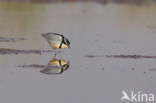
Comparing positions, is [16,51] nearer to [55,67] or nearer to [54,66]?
[54,66]

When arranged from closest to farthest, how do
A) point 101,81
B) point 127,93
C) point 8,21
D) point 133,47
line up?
point 127,93 < point 101,81 < point 133,47 < point 8,21

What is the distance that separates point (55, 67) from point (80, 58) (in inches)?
82.6

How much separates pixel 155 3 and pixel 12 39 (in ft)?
91.9

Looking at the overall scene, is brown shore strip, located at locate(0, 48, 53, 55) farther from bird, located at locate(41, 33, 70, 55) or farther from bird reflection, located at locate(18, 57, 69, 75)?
bird reflection, located at locate(18, 57, 69, 75)

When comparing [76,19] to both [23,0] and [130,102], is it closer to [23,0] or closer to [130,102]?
[23,0]

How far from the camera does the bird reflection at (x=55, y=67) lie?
16.9m

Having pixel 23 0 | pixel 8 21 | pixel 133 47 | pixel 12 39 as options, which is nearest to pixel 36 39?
pixel 12 39

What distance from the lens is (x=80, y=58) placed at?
64.5 feet

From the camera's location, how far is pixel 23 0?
45375 mm

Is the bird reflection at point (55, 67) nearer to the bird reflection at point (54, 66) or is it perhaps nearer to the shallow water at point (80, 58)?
the bird reflection at point (54, 66)

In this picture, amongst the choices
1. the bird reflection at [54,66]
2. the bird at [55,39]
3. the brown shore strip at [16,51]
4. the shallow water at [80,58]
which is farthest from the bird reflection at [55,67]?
the brown shore strip at [16,51]

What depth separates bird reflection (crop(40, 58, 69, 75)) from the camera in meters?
16.9

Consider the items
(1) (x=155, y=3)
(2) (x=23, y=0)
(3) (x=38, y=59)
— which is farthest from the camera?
(1) (x=155, y=3)

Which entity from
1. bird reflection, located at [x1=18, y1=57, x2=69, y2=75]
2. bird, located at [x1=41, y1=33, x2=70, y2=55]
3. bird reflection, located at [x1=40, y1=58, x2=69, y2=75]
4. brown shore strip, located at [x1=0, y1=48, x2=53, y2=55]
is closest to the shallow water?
bird reflection, located at [x1=18, y1=57, x2=69, y2=75]
